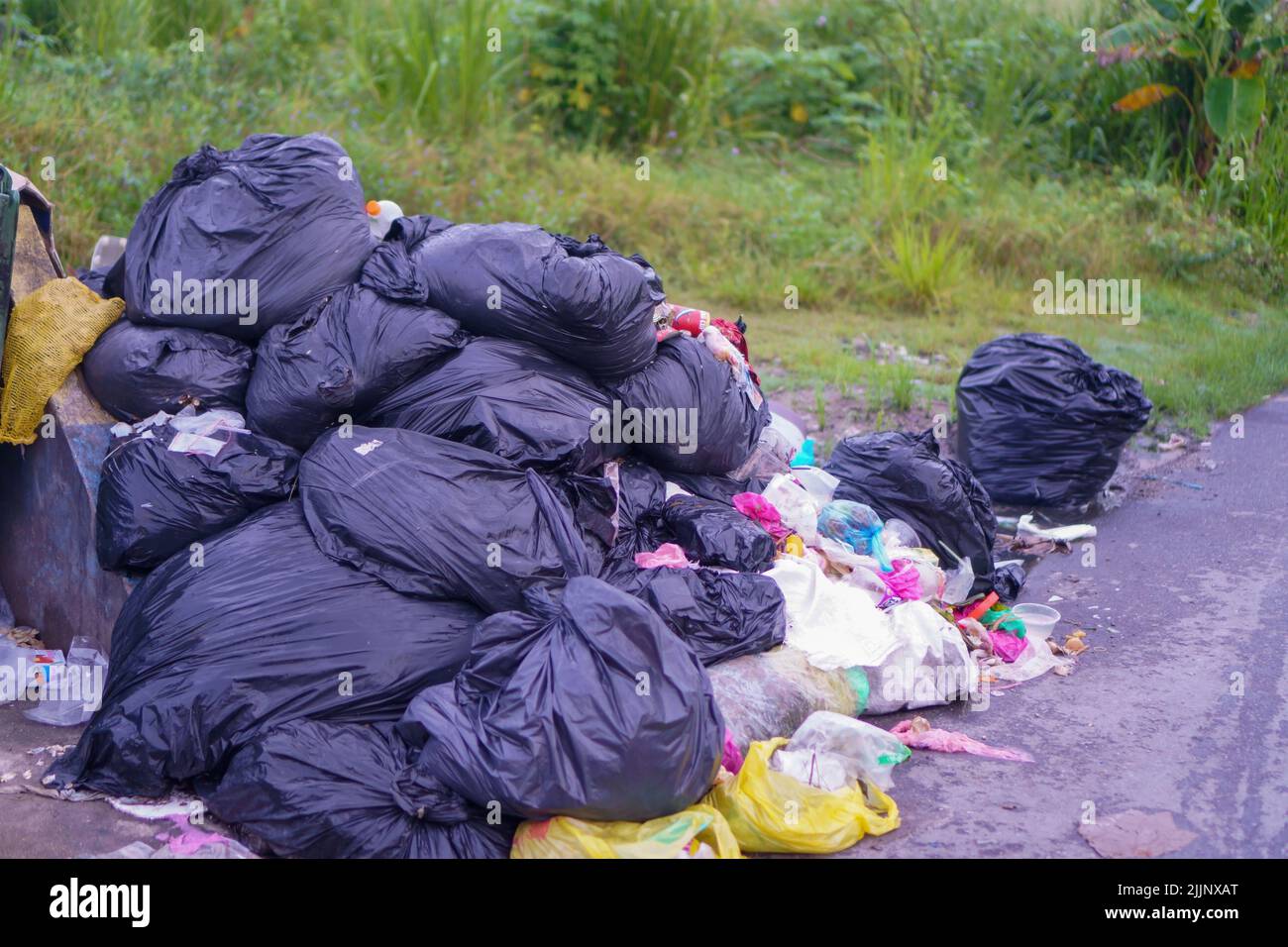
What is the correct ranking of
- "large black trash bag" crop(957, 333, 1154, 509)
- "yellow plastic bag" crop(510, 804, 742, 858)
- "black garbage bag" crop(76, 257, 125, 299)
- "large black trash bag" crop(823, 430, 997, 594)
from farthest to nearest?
"large black trash bag" crop(957, 333, 1154, 509) → "large black trash bag" crop(823, 430, 997, 594) → "black garbage bag" crop(76, 257, 125, 299) → "yellow plastic bag" crop(510, 804, 742, 858)

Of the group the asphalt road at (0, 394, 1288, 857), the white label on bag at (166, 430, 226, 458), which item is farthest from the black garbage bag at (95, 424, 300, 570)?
the asphalt road at (0, 394, 1288, 857)

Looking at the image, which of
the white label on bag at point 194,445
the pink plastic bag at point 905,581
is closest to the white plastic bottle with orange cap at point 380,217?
A: the white label on bag at point 194,445

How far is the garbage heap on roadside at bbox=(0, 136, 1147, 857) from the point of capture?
280 cm

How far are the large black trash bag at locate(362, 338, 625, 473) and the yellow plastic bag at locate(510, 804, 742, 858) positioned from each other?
1.10 meters

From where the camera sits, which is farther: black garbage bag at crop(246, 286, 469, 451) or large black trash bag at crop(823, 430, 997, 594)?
large black trash bag at crop(823, 430, 997, 594)

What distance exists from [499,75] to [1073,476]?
5207mm

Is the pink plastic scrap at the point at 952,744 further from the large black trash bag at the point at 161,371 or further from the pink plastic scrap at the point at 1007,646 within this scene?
the large black trash bag at the point at 161,371

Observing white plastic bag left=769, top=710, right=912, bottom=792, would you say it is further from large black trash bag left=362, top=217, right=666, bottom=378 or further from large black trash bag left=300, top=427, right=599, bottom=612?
large black trash bag left=362, top=217, right=666, bottom=378

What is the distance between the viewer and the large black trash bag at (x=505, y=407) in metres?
3.51

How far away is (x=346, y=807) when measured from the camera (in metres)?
2.80

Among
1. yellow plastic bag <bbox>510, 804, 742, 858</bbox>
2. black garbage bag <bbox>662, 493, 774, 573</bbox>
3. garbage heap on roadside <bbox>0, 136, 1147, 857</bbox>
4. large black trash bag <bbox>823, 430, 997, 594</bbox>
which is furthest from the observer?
large black trash bag <bbox>823, 430, 997, 594</bbox>

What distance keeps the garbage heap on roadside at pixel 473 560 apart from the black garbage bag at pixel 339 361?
0.01 meters

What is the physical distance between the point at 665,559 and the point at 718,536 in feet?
0.59

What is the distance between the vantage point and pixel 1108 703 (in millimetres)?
3650
